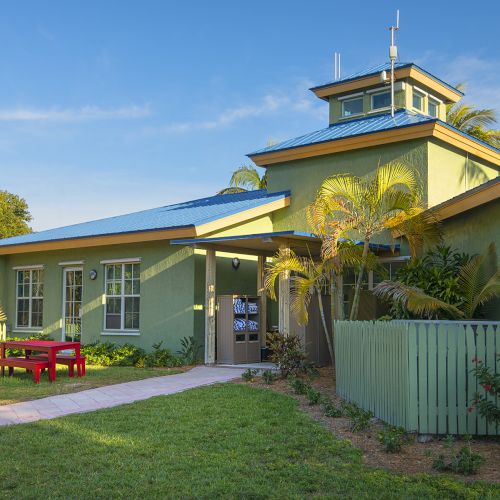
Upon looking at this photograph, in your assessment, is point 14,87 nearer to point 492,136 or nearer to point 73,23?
point 73,23

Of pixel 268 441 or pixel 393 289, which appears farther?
pixel 393 289

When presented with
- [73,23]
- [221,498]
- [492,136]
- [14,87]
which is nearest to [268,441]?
[221,498]

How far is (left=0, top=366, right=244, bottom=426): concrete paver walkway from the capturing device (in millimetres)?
9281

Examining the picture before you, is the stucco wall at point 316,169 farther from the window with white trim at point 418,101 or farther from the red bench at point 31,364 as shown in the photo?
the red bench at point 31,364

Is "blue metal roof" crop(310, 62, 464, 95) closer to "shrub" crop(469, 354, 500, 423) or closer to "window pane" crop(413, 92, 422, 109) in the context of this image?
"window pane" crop(413, 92, 422, 109)

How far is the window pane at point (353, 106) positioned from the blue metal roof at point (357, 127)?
0.36 meters

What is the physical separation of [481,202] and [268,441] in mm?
5527

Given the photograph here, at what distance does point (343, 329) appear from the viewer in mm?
10477

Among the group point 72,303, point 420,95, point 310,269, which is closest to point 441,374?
point 310,269

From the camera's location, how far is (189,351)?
15227 mm

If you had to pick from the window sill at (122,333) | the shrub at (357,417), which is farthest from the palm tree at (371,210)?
the window sill at (122,333)

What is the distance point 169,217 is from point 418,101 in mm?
8005

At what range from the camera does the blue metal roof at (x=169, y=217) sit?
1614cm

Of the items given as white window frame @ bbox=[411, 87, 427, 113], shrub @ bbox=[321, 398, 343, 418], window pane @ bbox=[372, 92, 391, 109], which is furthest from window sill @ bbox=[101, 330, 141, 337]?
white window frame @ bbox=[411, 87, 427, 113]
